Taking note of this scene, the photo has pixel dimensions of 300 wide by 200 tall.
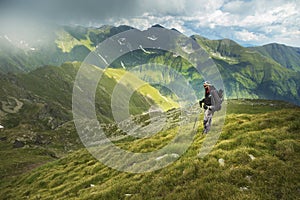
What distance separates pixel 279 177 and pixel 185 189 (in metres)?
4.65

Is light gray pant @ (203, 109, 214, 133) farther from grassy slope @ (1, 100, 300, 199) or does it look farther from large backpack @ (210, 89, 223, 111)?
grassy slope @ (1, 100, 300, 199)

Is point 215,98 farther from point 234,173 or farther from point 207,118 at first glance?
point 234,173

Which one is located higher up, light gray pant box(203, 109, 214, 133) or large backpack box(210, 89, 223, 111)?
large backpack box(210, 89, 223, 111)

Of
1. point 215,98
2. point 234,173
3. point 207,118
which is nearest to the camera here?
point 234,173

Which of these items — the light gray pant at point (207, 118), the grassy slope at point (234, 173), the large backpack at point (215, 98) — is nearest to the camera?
the grassy slope at point (234, 173)

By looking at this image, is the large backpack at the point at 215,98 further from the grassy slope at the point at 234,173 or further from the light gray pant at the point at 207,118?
the grassy slope at the point at 234,173

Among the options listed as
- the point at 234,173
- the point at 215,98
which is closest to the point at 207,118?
the point at 215,98

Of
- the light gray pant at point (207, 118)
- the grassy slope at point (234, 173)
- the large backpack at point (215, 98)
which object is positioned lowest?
the grassy slope at point (234, 173)

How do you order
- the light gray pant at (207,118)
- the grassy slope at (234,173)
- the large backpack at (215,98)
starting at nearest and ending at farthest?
the grassy slope at (234,173), the large backpack at (215,98), the light gray pant at (207,118)

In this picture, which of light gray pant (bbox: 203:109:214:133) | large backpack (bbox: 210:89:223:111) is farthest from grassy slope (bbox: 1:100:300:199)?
large backpack (bbox: 210:89:223:111)

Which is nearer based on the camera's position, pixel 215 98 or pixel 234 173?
pixel 234 173

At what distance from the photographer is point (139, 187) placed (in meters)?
15.0

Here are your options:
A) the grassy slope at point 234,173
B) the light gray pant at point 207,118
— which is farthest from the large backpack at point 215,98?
the grassy slope at point 234,173

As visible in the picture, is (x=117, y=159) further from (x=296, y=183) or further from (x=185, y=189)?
(x=296, y=183)
